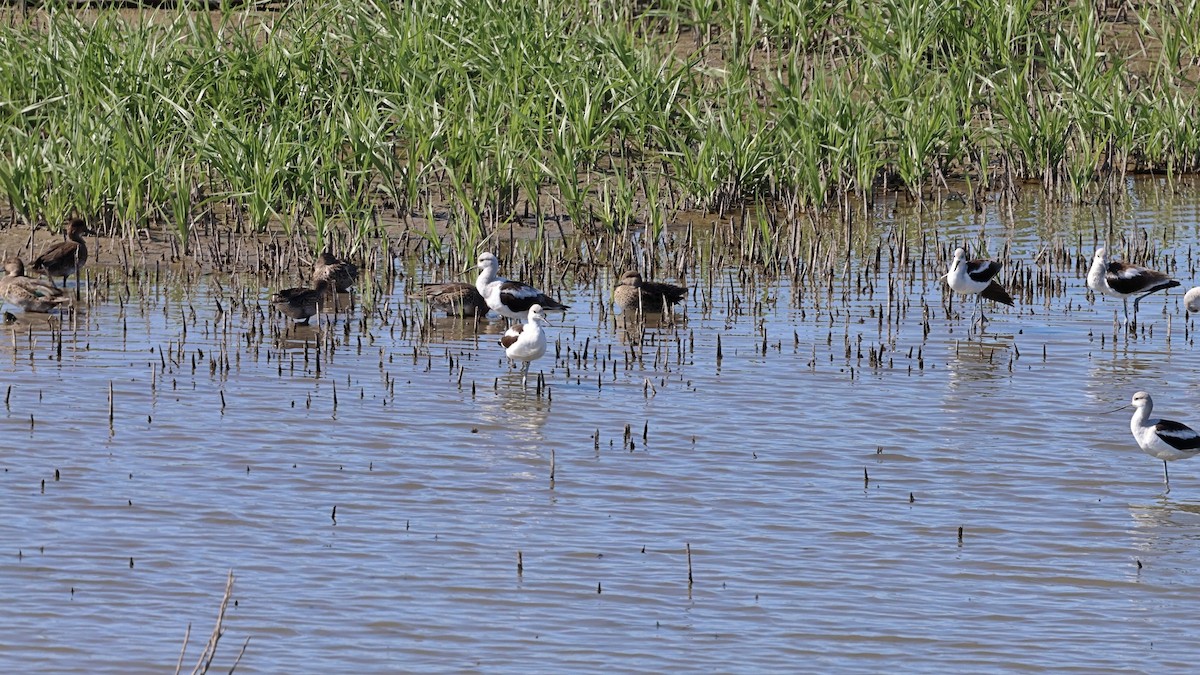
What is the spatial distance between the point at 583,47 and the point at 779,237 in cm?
359

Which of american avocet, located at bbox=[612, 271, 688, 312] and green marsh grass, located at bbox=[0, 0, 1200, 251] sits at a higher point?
green marsh grass, located at bbox=[0, 0, 1200, 251]

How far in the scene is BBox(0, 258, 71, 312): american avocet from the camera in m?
14.5

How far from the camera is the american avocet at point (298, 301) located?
45.5 feet

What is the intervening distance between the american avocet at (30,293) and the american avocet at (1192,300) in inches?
345

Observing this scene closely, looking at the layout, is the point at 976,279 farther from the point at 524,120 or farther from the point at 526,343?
the point at 524,120

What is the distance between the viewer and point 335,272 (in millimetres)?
14953

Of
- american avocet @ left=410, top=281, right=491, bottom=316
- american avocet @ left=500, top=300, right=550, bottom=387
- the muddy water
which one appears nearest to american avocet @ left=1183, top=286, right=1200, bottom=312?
the muddy water

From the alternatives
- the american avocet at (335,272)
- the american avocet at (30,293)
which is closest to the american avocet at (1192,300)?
the american avocet at (335,272)

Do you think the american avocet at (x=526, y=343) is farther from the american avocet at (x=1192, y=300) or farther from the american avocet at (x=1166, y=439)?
the american avocet at (x=1192, y=300)

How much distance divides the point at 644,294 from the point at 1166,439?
5560 millimetres

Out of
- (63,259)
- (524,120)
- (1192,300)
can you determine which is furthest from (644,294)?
(63,259)

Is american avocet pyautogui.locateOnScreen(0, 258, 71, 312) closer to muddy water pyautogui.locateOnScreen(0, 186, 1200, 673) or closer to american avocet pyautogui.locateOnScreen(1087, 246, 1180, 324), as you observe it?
muddy water pyautogui.locateOnScreen(0, 186, 1200, 673)

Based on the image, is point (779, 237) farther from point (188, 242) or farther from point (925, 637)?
point (925, 637)

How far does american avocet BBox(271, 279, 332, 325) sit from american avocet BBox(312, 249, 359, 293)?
2.08ft
